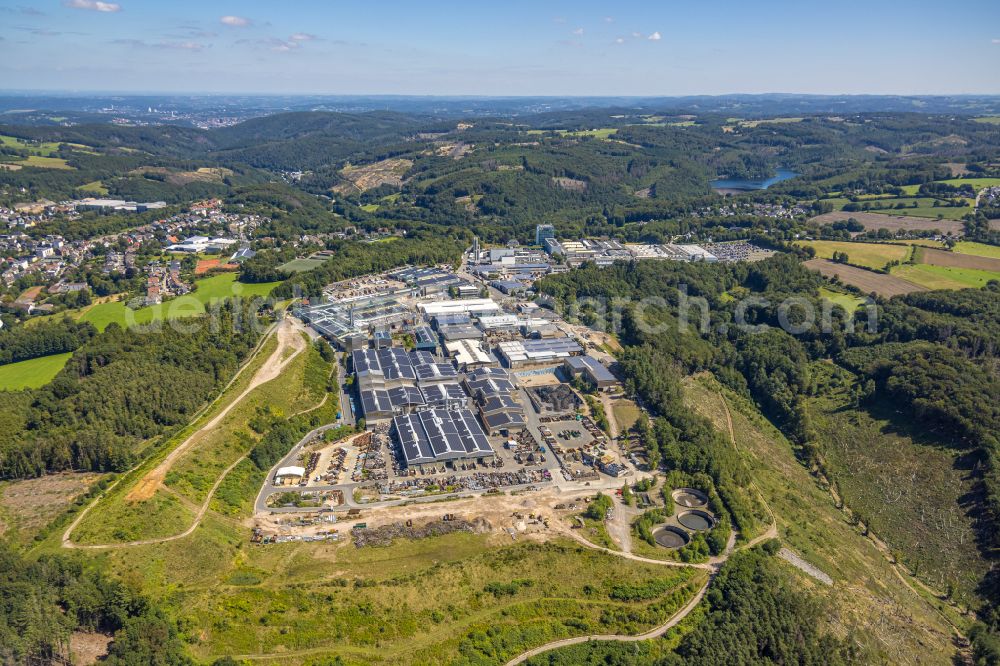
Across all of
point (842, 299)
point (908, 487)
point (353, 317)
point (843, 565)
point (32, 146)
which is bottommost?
point (843, 565)

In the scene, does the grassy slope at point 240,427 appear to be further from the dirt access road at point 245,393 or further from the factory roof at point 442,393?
the factory roof at point 442,393

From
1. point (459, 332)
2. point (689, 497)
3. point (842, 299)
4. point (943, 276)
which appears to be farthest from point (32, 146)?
point (943, 276)

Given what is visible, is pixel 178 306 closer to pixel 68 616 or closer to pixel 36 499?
pixel 36 499

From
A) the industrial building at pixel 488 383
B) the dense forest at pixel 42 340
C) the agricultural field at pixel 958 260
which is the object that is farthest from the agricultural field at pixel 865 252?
the dense forest at pixel 42 340

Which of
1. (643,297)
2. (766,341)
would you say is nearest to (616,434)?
(766,341)

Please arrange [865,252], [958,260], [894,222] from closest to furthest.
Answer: [958,260] → [865,252] → [894,222]

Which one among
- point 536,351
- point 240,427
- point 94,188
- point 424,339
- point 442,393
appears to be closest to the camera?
point 240,427

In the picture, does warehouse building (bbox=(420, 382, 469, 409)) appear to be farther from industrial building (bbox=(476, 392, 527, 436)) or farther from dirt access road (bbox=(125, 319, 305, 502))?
dirt access road (bbox=(125, 319, 305, 502))
